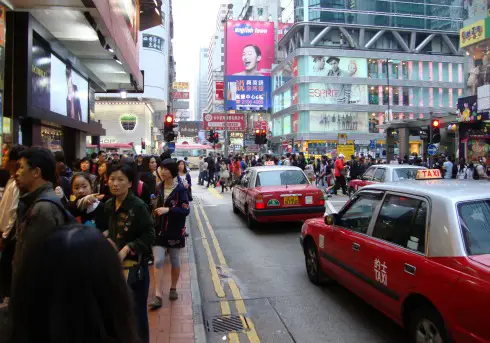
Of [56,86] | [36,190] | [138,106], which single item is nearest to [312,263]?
[36,190]

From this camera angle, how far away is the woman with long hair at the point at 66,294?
1.28m

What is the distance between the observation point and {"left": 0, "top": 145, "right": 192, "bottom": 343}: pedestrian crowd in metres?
1.29

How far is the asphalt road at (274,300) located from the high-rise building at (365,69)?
1813 inches

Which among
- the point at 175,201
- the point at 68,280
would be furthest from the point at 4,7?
the point at 68,280

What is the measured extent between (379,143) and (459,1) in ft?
86.8

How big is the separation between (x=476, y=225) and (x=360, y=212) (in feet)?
5.28

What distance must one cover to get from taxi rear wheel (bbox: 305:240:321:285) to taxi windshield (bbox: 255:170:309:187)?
13.4 feet

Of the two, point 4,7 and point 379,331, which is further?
point 4,7

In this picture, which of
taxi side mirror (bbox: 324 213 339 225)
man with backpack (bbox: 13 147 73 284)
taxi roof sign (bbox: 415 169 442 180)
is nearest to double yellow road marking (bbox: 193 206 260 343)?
taxi side mirror (bbox: 324 213 339 225)

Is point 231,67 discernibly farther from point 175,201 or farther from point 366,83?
point 175,201

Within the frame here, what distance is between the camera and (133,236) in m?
3.31

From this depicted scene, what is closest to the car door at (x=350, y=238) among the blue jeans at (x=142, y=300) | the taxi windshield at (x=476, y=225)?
the taxi windshield at (x=476, y=225)

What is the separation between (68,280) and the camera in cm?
129

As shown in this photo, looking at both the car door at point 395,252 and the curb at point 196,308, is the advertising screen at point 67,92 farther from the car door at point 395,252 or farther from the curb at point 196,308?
the car door at point 395,252
